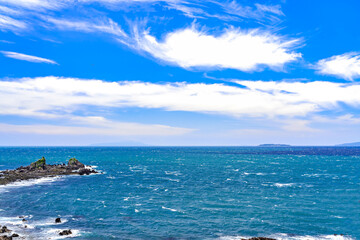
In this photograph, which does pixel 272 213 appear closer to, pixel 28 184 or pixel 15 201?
pixel 15 201

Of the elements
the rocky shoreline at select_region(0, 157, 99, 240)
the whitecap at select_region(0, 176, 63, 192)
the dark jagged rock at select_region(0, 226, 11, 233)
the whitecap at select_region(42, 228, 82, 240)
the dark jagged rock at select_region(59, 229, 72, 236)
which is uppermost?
the rocky shoreline at select_region(0, 157, 99, 240)

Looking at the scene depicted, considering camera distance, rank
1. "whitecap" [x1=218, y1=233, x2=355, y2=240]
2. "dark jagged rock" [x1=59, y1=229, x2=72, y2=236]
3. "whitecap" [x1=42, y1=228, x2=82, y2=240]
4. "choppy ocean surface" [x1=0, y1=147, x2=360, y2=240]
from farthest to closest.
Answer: "choppy ocean surface" [x1=0, y1=147, x2=360, y2=240] < "dark jagged rock" [x1=59, y1=229, x2=72, y2=236] < "whitecap" [x1=218, y1=233, x2=355, y2=240] < "whitecap" [x1=42, y1=228, x2=82, y2=240]

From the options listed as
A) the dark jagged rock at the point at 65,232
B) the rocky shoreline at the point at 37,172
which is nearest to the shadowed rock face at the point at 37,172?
the rocky shoreline at the point at 37,172

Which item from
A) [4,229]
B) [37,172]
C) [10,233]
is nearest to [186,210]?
[10,233]

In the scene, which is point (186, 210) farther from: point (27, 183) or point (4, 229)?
point (27, 183)

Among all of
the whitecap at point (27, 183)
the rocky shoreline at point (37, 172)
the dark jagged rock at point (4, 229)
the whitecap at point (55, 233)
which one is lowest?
the whitecap at point (55, 233)

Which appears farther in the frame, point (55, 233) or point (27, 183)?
point (27, 183)

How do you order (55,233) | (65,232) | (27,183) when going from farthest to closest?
1. (27,183)
2. (55,233)
3. (65,232)

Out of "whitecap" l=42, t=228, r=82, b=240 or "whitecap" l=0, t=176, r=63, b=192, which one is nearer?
"whitecap" l=42, t=228, r=82, b=240

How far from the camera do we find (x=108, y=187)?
90688 mm

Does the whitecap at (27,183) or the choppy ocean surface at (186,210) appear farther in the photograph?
the whitecap at (27,183)

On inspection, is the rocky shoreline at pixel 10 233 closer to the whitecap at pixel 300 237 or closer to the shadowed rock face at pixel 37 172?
the whitecap at pixel 300 237

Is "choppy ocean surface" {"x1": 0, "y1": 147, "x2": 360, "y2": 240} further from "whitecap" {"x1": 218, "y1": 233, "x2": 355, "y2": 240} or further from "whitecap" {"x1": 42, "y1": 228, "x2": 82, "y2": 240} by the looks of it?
"whitecap" {"x1": 218, "y1": 233, "x2": 355, "y2": 240}

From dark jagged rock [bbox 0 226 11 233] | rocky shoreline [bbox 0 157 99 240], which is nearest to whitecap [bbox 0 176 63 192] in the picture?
rocky shoreline [bbox 0 157 99 240]
